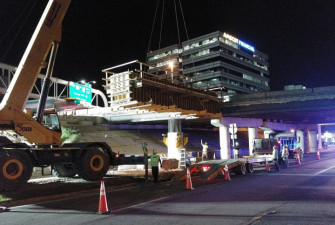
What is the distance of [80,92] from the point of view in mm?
44312

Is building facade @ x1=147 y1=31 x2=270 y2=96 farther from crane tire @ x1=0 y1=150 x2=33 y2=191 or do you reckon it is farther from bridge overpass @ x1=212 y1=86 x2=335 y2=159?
crane tire @ x1=0 y1=150 x2=33 y2=191

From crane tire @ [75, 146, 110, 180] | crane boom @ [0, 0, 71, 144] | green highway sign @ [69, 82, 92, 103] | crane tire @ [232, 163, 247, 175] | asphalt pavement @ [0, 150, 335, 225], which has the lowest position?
asphalt pavement @ [0, 150, 335, 225]

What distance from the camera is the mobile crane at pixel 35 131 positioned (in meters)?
13.3

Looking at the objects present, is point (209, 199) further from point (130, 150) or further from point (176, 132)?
point (130, 150)

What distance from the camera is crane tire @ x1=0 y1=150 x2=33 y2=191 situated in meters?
12.8

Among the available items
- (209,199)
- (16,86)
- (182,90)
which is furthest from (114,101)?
(209,199)

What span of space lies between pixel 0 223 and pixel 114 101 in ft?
42.3

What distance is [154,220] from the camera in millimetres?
8102

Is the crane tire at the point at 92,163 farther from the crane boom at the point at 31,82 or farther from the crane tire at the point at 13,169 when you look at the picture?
the crane tire at the point at 13,169

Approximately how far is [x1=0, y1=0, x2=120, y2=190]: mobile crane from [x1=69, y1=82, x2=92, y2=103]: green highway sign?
2816 cm

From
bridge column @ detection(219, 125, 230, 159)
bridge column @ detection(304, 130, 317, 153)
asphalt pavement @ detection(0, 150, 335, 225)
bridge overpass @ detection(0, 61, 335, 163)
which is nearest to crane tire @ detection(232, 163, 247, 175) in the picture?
asphalt pavement @ detection(0, 150, 335, 225)

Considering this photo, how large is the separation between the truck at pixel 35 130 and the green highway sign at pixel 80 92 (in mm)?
28139

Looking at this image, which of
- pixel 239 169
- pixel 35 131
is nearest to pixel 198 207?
pixel 35 131

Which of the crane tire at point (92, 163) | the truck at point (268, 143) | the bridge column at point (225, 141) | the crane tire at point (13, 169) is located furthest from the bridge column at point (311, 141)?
the crane tire at point (13, 169)
